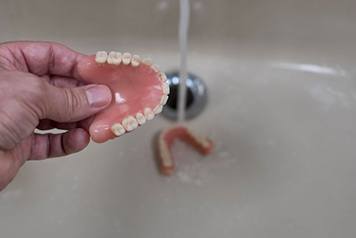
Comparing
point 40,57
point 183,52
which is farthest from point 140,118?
point 183,52

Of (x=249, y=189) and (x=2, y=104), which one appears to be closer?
(x=2, y=104)

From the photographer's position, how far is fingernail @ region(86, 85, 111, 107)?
50 centimetres

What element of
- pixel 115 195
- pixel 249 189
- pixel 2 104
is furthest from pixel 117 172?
pixel 2 104

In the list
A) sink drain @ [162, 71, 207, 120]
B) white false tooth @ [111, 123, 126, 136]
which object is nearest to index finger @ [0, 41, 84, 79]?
white false tooth @ [111, 123, 126, 136]

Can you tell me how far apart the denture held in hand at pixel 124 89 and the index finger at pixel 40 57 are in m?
0.02

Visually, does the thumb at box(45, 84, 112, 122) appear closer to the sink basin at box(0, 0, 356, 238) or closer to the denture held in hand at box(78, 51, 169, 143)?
the denture held in hand at box(78, 51, 169, 143)

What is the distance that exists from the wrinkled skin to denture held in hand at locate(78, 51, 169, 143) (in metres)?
0.01

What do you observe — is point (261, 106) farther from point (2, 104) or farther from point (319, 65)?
point (2, 104)

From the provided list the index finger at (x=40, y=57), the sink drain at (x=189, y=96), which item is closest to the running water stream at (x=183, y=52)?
the sink drain at (x=189, y=96)

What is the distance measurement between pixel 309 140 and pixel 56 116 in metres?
0.39

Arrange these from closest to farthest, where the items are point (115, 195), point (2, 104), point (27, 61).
Result: 1. point (2, 104)
2. point (27, 61)
3. point (115, 195)

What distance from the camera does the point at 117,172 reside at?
0.69 metres

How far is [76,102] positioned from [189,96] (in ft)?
1.06

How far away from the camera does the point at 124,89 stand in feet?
1.70
